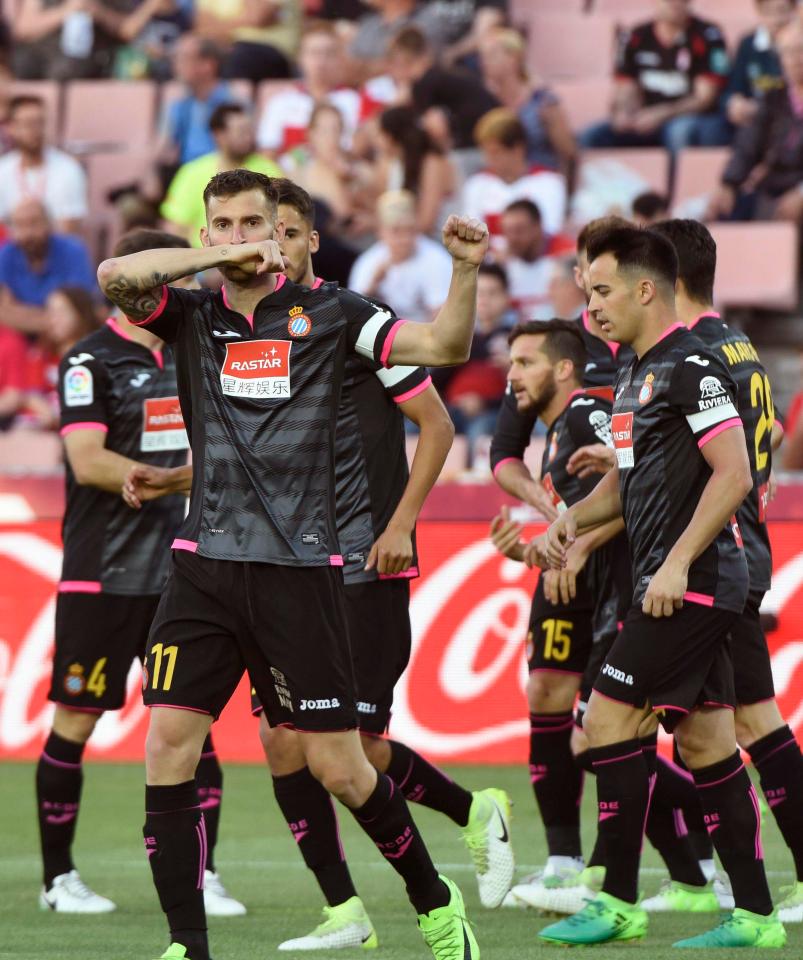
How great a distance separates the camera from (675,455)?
5.24 m

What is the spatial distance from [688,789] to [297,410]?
2.52 m

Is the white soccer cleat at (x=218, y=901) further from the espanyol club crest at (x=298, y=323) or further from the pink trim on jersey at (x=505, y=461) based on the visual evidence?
the espanyol club crest at (x=298, y=323)

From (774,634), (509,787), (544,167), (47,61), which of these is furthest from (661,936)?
(47,61)

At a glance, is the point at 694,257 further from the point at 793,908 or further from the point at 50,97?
the point at 50,97

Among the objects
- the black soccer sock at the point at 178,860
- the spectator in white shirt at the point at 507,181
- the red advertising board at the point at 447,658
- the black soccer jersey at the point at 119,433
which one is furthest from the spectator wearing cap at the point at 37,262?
the black soccer sock at the point at 178,860

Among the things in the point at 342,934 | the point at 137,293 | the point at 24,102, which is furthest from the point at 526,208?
the point at 137,293

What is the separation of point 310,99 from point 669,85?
3.14 metres

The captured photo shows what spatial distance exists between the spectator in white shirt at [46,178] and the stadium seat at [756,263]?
214 inches

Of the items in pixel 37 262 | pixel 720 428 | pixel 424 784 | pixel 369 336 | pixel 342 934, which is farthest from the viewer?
pixel 37 262

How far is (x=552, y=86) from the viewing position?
1506 cm

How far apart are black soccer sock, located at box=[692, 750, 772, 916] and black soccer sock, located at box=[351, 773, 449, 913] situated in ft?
3.21

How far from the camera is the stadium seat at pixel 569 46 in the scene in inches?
615

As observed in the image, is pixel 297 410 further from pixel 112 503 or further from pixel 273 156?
pixel 273 156

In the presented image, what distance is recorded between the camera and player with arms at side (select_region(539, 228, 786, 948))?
5.13m
